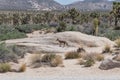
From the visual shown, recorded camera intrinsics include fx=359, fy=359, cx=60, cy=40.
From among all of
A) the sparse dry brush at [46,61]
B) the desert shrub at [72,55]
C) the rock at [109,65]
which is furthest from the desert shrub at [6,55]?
the rock at [109,65]

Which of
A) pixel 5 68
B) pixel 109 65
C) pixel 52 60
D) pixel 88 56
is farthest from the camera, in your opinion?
pixel 88 56

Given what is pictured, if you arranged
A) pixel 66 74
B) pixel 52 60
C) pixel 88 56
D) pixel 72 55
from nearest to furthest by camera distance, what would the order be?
pixel 66 74 < pixel 52 60 < pixel 88 56 < pixel 72 55

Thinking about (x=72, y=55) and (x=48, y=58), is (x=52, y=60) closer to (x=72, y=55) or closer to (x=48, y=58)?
(x=48, y=58)

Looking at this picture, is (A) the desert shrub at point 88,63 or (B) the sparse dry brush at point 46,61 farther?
(B) the sparse dry brush at point 46,61

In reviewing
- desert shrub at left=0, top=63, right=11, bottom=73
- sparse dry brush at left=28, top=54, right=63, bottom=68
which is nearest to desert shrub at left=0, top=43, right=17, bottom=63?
sparse dry brush at left=28, top=54, right=63, bottom=68

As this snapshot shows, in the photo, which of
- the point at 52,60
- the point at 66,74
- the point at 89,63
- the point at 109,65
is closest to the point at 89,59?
the point at 89,63

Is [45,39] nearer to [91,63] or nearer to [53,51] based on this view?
[53,51]

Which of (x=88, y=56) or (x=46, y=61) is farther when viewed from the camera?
(x=88, y=56)

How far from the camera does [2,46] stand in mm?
20109

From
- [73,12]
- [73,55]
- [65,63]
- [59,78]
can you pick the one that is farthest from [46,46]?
[73,12]

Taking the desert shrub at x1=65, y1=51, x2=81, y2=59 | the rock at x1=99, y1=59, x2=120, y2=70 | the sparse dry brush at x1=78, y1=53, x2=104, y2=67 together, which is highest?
the rock at x1=99, y1=59, x2=120, y2=70

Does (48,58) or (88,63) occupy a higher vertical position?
(48,58)

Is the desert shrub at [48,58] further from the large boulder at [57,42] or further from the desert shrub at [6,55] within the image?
the large boulder at [57,42]

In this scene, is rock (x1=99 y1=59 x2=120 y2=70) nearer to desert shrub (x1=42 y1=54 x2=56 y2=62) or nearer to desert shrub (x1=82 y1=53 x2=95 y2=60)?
desert shrub (x1=82 y1=53 x2=95 y2=60)
